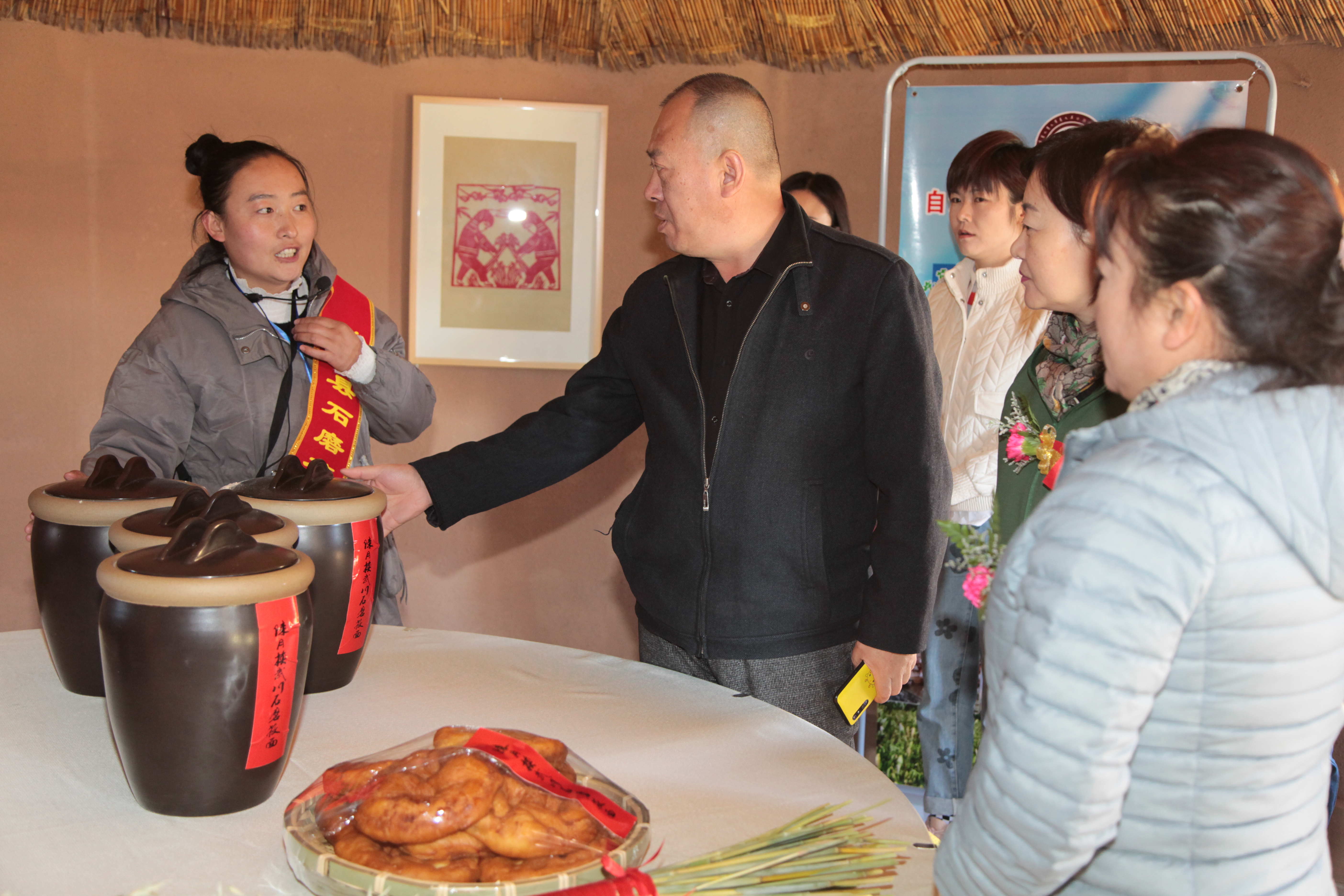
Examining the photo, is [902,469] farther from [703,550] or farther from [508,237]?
[508,237]

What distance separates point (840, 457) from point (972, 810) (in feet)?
2.84

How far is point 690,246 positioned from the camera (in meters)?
1.67

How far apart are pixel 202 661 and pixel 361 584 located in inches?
14.2

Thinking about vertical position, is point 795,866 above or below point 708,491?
below

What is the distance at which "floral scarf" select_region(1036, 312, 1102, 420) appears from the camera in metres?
1.59

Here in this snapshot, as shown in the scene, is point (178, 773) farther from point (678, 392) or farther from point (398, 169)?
point (398, 169)

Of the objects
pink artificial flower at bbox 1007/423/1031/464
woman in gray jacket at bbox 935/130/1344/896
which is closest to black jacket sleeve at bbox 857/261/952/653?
pink artificial flower at bbox 1007/423/1031/464

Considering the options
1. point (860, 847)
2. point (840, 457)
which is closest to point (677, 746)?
point (860, 847)

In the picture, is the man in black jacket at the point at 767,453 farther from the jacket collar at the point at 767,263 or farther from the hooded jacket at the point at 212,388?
the hooded jacket at the point at 212,388

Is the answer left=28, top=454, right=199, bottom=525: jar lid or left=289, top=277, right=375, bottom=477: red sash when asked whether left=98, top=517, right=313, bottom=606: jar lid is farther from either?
left=289, top=277, right=375, bottom=477: red sash

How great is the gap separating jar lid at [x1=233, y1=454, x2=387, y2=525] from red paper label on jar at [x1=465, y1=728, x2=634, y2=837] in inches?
15.6

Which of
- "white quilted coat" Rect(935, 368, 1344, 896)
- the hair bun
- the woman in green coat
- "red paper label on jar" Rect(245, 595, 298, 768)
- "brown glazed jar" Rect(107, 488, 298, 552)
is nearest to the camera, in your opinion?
"white quilted coat" Rect(935, 368, 1344, 896)

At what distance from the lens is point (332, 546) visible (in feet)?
3.94

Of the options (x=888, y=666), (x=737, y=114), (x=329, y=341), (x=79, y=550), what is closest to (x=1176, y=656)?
(x=888, y=666)
